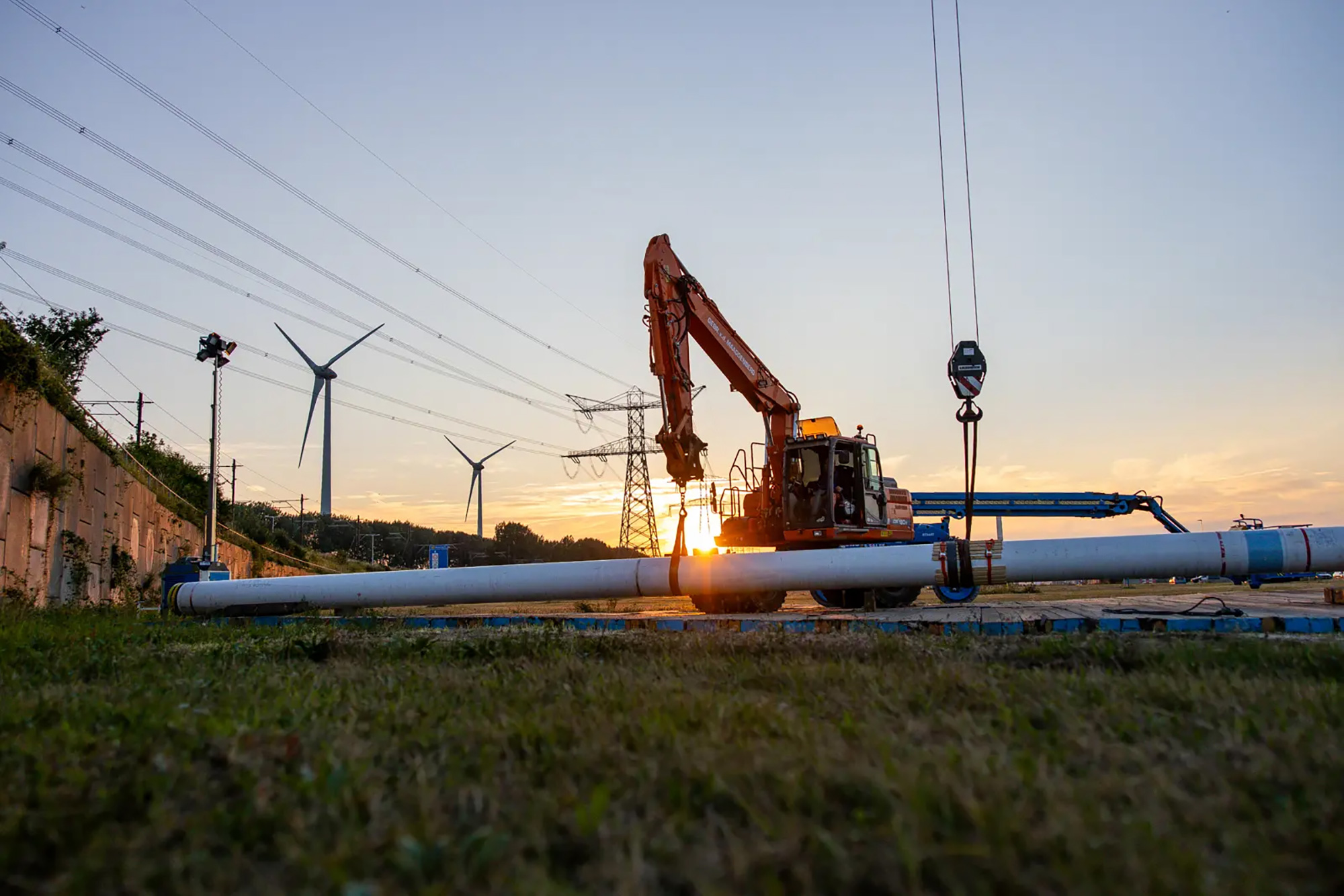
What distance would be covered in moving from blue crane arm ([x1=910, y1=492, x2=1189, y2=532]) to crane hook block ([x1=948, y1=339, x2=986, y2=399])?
10218 millimetres

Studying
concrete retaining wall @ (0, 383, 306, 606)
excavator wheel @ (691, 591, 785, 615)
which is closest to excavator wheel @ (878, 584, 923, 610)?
excavator wheel @ (691, 591, 785, 615)

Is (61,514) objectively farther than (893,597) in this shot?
Yes

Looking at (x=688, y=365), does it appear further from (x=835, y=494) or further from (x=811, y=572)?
(x=811, y=572)

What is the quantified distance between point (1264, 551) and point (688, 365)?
7.92m

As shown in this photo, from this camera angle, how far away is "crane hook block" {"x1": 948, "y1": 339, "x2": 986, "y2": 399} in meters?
9.02

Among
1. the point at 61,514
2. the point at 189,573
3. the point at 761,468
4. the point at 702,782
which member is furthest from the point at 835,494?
the point at 61,514

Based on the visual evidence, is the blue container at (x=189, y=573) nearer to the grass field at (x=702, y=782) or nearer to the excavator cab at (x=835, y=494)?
the excavator cab at (x=835, y=494)

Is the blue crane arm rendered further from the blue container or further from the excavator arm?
the blue container

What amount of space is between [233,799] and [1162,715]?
10.2ft

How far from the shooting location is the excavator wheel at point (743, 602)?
12425 millimetres

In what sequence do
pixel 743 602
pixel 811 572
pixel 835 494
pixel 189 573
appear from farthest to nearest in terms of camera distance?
pixel 189 573, pixel 835 494, pixel 743 602, pixel 811 572

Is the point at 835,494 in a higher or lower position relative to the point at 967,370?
lower

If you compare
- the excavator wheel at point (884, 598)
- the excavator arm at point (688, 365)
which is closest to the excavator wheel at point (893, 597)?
the excavator wheel at point (884, 598)

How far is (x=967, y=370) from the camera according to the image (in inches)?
357
